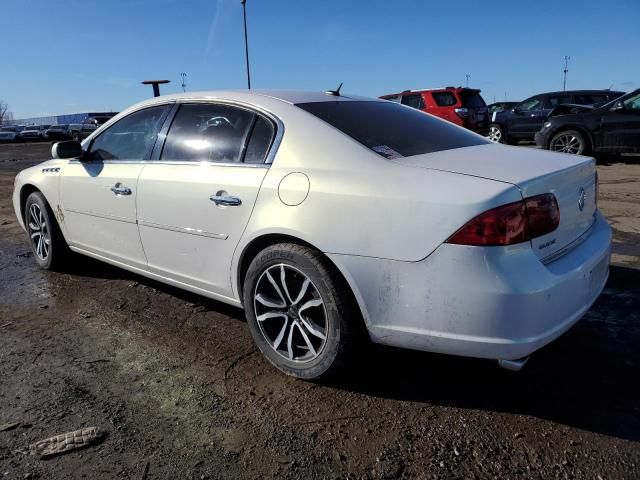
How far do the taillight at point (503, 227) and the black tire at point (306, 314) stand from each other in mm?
637

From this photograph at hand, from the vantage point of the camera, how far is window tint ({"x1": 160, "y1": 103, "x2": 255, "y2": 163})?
3.08m

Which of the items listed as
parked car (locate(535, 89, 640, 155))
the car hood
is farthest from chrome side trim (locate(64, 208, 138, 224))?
parked car (locate(535, 89, 640, 155))

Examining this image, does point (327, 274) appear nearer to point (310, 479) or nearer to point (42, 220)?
point (310, 479)

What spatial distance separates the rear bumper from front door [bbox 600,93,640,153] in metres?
9.58

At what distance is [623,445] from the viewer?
7.09 ft

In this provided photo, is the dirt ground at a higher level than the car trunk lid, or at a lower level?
lower

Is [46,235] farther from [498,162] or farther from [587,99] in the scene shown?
[587,99]

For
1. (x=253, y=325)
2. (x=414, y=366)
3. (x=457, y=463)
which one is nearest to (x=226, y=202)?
(x=253, y=325)

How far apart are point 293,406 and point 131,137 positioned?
2383 mm

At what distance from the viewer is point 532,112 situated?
52.2 feet

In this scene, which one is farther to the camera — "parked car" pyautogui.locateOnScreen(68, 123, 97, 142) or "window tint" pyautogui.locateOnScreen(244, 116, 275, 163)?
"parked car" pyautogui.locateOnScreen(68, 123, 97, 142)

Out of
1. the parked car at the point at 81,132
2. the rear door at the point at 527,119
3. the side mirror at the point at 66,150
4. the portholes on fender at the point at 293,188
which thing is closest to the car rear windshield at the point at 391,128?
the portholes on fender at the point at 293,188

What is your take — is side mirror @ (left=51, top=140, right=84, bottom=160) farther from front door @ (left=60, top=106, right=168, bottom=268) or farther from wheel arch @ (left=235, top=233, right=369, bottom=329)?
wheel arch @ (left=235, top=233, right=369, bottom=329)

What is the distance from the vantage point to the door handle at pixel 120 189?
3.57 metres
